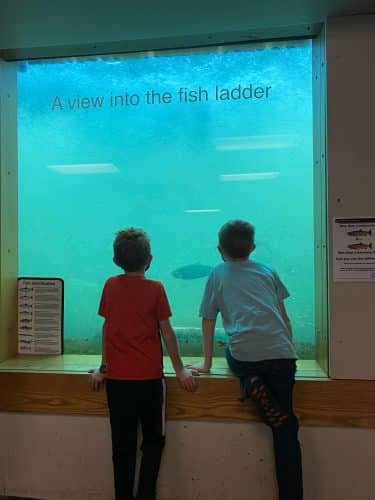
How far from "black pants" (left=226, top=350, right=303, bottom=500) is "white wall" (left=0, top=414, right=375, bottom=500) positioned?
179 millimetres

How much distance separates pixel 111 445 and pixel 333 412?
1087 mm

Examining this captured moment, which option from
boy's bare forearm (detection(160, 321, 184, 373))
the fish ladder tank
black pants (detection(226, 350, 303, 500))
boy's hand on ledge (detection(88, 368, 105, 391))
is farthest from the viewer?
the fish ladder tank

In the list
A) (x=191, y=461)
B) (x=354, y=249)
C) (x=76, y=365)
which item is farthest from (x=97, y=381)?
(x=354, y=249)

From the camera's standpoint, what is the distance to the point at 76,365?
7.40 ft

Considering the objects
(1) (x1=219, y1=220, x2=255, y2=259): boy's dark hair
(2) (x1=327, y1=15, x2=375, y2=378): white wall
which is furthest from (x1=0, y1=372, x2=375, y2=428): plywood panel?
(1) (x1=219, y1=220, x2=255, y2=259): boy's dark hair

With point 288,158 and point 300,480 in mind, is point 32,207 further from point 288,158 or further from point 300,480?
point 300,480

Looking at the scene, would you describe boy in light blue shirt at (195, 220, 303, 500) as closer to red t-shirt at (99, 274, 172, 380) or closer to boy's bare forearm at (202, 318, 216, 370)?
boy's bare forearm at (202, 318, 216, 370)

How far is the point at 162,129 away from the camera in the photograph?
8.14ft

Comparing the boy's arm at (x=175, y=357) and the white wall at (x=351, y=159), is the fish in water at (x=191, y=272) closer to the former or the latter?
the boy's arm at (x=175, y=357)

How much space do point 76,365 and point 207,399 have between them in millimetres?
736

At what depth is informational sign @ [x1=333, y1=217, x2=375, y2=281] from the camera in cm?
198

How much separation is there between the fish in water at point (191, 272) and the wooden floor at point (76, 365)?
46 centimetres

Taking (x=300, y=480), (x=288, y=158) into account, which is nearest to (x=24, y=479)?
(x=300, y=480)

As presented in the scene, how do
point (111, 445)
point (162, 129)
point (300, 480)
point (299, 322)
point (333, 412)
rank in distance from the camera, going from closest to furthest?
point (300, 480) < point (333, 412) < point (111, 445) < point (299, 322) < point (162, 129)
